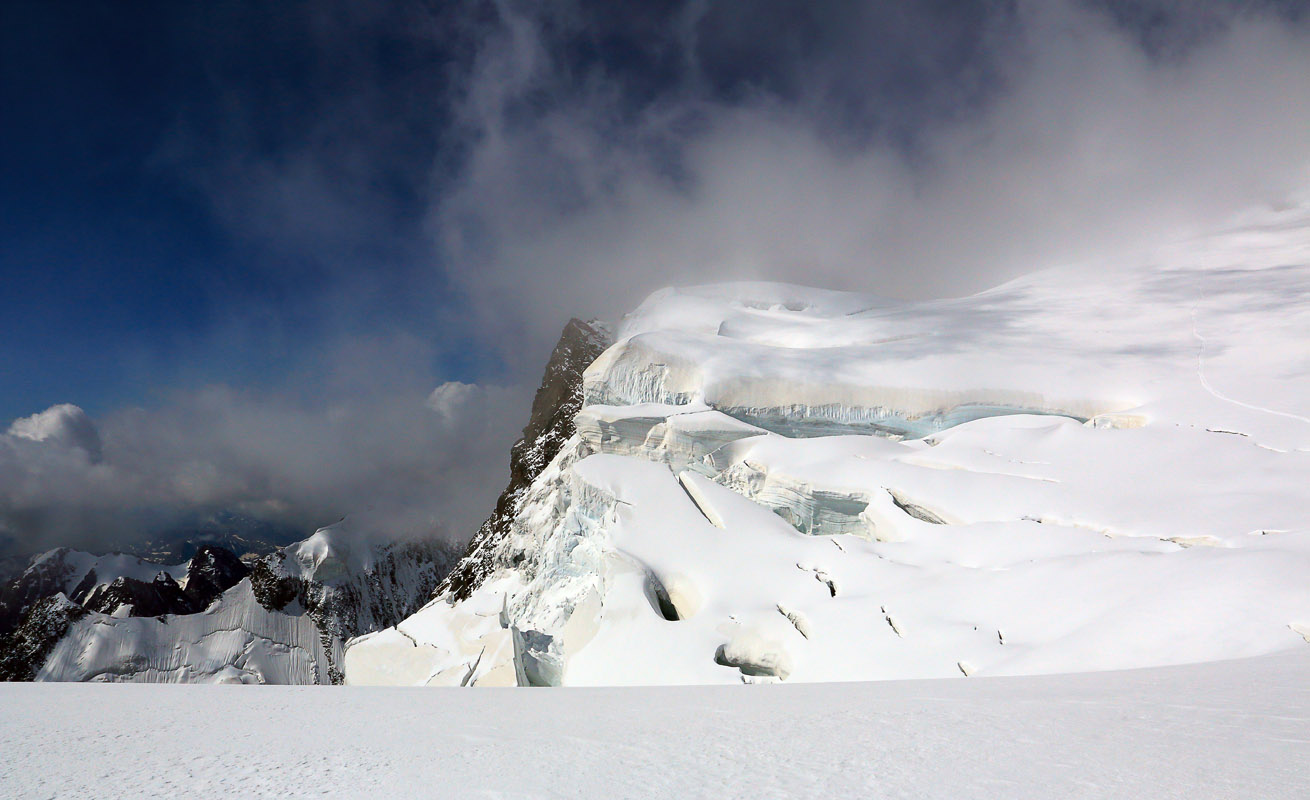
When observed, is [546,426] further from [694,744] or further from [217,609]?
[217,609]

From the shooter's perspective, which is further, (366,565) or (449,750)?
(366,565)

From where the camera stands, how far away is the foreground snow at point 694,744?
2328 millimetres

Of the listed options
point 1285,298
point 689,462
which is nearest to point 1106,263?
point 1285,298

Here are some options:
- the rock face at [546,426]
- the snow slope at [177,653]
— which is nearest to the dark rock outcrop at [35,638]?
the snow slope at [177,653]

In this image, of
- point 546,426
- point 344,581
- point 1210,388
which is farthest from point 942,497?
point 344,581

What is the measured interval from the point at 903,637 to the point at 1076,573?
3.03 meters

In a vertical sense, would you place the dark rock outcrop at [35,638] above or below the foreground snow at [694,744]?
above

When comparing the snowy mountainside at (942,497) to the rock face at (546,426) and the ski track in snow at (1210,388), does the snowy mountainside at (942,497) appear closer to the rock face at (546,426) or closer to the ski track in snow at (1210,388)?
the ski track in snow at (1210,388)

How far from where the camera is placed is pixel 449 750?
9.48 feet

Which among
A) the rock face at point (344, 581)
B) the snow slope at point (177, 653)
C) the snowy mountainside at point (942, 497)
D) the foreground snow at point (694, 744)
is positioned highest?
the rock face at point (344, 581)

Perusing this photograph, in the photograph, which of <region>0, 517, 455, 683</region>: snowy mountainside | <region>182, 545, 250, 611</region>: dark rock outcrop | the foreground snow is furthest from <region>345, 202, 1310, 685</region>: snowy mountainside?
<region>182, 545, 250, 611</region>: dark rock outcrop

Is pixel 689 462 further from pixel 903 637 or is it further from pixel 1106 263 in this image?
pixel 1106 263

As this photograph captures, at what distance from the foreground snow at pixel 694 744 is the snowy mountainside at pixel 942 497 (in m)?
5.68

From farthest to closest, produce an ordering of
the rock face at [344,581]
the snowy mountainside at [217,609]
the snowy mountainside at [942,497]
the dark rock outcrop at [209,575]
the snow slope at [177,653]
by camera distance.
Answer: the dark rock outcrop at [209,575], the rock face at [344,581], the snowy mountainside at [217,609], the snow slope at [177,653], the snowy mountainside at [942,497]
